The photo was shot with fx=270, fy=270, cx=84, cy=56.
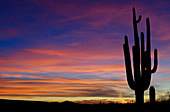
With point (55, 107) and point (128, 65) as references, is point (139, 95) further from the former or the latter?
point (55, 107)

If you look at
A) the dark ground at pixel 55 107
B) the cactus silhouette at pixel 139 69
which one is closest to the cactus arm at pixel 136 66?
the cactus silhouette at pixel 139 69

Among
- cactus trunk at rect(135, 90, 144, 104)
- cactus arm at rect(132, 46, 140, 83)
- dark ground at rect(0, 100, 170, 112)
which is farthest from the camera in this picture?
cactus arm at rect(132, 46, 140, 83)

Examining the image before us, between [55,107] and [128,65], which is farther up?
[128,65]

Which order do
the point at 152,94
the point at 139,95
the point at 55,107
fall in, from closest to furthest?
1. the point at 55,107
2. the point at 152,94
3. the point at 139,95

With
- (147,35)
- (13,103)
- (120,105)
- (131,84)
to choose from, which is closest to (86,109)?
(120,105)

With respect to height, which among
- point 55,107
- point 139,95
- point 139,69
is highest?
point 139,69

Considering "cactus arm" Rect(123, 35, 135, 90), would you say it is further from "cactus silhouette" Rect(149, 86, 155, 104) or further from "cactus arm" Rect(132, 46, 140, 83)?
"cactus silhouette" Rect(149, 86, 155, 104)

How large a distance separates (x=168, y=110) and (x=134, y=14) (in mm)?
6444

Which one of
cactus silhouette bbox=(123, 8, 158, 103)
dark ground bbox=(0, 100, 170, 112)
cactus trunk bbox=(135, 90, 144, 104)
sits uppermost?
cactus silhouette bbox=(123, 8, 158, 103)

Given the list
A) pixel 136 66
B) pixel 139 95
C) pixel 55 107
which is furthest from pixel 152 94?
pixel 55 107

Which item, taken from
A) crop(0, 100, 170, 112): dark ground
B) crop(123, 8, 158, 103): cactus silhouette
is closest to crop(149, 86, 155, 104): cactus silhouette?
crop(123, 8, 158, 103): cactus silhouette

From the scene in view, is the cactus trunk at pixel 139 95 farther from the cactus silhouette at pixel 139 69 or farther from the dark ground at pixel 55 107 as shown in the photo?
the dark ground at pixel 55 107

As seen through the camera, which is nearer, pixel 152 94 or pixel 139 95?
pixel 152 94

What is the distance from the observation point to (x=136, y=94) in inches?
559
